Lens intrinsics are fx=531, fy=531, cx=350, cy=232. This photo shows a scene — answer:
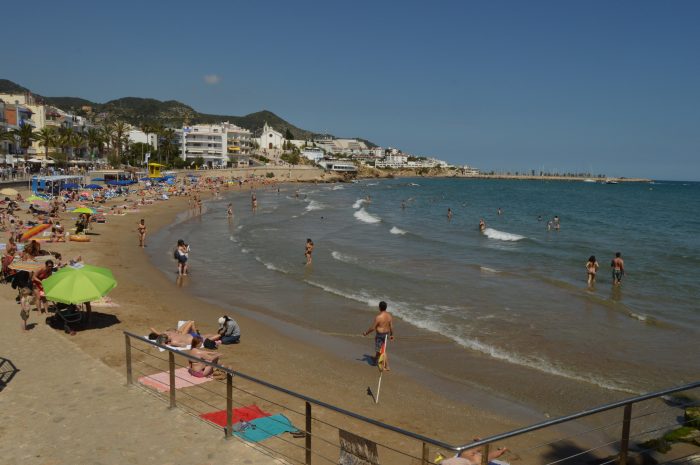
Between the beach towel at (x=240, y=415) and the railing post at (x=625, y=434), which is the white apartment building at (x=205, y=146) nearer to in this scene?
the beach towel at (x=240, y=415)

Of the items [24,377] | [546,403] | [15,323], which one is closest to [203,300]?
[15,323]

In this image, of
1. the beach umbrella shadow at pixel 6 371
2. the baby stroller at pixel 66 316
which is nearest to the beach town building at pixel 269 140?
the baby stroller at pixel 66 316

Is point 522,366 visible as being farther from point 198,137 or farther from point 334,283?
point 198,137

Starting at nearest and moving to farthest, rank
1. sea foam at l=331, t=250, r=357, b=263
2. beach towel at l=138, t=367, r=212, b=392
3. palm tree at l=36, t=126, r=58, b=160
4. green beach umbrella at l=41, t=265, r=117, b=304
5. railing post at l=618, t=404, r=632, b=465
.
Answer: railing post at l=618, t=404, r=632, b=465, beach towel at l=138, t=367, r=212, b=392, green beach umbrella at l=41, t=265, r=117, b=304, sea foam at l=331, t=250, r=357, b=263, palm tree at l=36, t=126, r=58, b=160

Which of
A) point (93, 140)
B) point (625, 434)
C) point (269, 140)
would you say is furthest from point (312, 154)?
point (625, 434)

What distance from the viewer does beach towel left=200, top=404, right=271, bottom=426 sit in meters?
7.42

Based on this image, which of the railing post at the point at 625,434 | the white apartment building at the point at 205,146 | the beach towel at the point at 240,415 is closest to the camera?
the railing post at the point at 625,434

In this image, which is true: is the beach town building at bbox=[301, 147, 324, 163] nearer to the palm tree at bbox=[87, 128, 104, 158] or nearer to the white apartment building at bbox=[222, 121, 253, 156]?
Answer: the white apartment building at bbox=[222, 121, 253, 156]

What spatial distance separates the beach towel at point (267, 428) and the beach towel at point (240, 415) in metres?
0.17

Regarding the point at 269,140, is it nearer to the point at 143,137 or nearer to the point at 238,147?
the point at 238,147

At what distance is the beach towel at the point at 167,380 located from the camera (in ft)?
27.6

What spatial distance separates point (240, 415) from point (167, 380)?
6.00ft

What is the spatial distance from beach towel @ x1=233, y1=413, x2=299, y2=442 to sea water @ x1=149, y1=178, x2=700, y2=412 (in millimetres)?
4204

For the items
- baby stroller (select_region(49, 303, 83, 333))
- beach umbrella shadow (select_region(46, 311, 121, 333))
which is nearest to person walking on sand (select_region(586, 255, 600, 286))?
beach umbrella shadow (select_region(46, 311, 121, 333))
